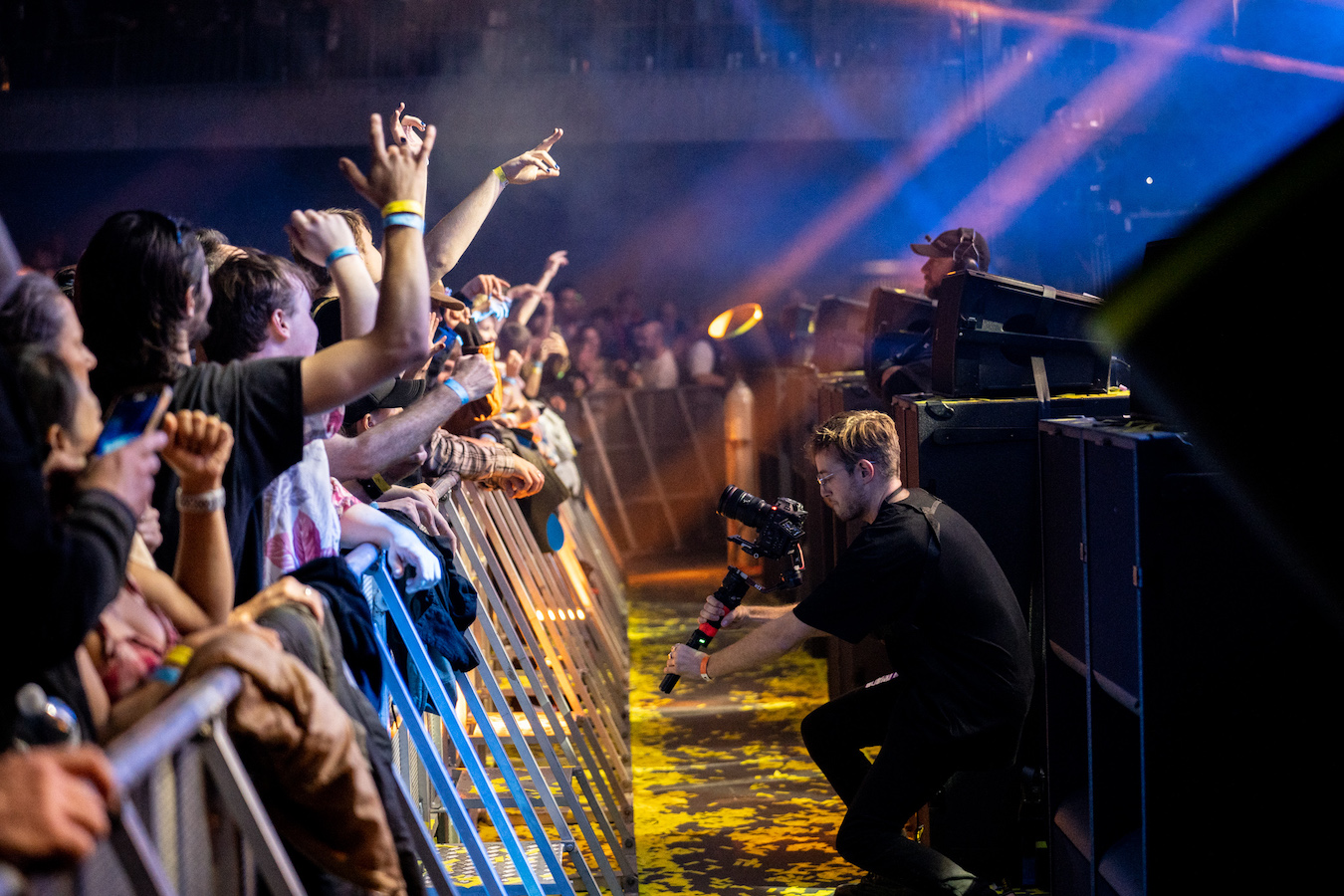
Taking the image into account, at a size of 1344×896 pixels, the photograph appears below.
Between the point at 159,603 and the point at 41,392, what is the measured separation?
1.14ft

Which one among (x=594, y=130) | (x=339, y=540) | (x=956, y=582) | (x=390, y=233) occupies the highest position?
(x=594, y=130)

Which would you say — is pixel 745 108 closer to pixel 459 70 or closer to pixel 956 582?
pixel 459 70

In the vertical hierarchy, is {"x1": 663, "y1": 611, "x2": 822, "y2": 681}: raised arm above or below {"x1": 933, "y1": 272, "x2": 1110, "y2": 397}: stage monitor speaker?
below

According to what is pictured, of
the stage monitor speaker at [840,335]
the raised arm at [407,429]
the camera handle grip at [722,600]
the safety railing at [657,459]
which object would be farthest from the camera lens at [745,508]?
the safety railing at [657,459]

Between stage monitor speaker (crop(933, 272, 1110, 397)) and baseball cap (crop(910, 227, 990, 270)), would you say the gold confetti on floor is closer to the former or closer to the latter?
stage monitor speaker (crop(933, 272, 1110, 397))

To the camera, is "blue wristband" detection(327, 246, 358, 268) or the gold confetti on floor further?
the gold confetti on floor

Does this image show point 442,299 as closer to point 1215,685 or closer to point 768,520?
point 768,520

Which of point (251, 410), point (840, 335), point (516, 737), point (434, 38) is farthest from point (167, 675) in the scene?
point (434, 38)

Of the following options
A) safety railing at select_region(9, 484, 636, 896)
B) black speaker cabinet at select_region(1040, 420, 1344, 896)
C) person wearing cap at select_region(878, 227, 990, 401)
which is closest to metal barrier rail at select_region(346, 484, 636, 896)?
safety railing at select_region(9, 484, 636, 896)

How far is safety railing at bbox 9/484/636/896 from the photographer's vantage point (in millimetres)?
1251

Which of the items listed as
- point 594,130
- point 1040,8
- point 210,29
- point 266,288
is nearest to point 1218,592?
point 266,288

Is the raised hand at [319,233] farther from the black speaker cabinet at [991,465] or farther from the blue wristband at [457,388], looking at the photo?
→ the black speaker cabinet at [991,465]

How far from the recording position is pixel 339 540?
7.70 ft

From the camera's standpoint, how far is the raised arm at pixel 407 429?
2.43 metres
